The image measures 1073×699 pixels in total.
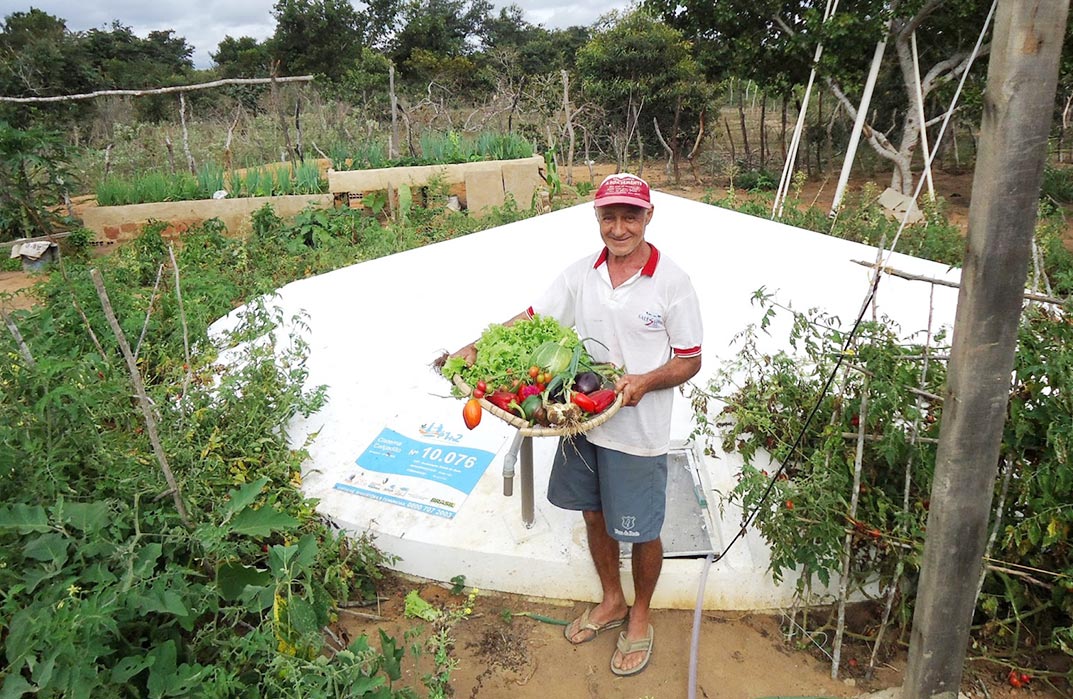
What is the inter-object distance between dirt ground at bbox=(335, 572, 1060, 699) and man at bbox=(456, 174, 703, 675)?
88 mm

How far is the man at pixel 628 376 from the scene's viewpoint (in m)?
2.17

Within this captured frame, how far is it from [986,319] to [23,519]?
2557 millimetres

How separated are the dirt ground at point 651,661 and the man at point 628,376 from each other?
0.29ft

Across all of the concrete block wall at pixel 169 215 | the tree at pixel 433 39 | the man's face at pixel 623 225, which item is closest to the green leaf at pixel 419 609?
the man's face at pixel 623 225

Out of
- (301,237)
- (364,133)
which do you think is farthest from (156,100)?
(301,237)

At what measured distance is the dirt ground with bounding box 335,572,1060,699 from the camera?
2.40 meters

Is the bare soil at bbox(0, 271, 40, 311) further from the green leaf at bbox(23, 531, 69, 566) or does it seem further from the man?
the man

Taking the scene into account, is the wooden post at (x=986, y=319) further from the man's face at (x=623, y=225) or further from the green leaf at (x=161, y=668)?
the green leaf at (x=161, y=668)

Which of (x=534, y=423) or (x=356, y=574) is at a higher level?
(x=534, y=423)

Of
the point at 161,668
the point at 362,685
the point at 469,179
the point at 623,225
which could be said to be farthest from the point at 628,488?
the point at 469,179

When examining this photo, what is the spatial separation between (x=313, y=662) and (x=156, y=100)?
22945mm

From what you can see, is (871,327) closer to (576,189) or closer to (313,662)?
(313,662)

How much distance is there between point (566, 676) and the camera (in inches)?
98.2

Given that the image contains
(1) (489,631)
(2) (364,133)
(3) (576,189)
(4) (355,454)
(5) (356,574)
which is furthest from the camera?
(2) (364,133)
